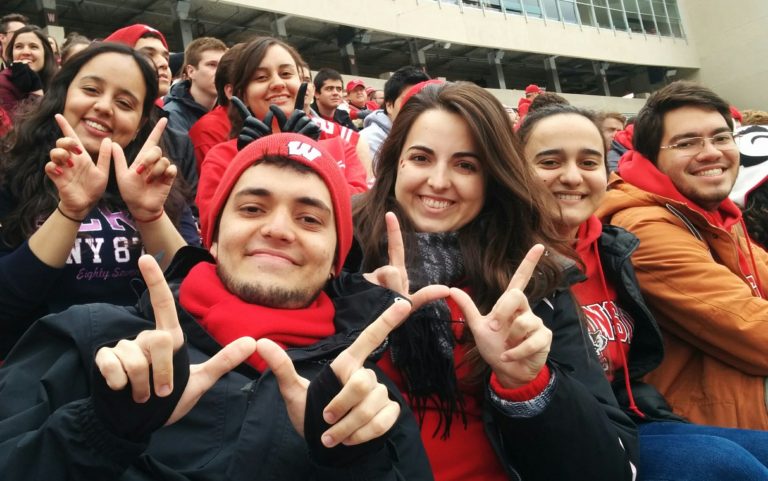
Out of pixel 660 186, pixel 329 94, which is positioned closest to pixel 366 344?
pixel 660 186

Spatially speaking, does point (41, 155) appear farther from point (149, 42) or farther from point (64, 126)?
point (149, 42)

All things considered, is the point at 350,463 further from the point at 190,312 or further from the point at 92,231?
the point at 92,231

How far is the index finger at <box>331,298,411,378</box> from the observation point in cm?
114

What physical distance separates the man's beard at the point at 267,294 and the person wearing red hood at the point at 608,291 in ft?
3.41

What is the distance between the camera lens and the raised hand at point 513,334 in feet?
4.63

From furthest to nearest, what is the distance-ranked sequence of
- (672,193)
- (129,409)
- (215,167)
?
(672,193) → (215,167) → (129,409)

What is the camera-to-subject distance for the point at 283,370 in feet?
3.94

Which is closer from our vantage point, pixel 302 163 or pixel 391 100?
pixel 302 163

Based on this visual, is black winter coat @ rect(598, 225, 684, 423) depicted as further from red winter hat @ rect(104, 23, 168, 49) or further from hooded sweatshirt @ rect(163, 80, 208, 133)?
red winter hat @ rect(104, 23, 168, 49)

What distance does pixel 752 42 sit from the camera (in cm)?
2744

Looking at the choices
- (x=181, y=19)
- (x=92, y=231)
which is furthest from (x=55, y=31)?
(x=92, y=231)

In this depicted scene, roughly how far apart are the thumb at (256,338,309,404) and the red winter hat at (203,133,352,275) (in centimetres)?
69

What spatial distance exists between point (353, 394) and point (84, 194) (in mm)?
1406

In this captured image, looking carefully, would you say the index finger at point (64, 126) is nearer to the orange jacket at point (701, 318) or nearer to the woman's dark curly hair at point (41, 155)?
the woman's dark curly hair at point (41, 155)
